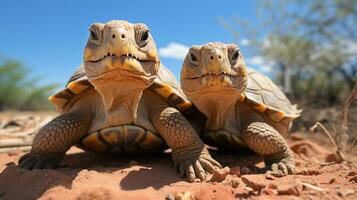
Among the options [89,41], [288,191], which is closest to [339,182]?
[288,191]

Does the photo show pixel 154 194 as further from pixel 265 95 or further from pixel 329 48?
pixel 329 48

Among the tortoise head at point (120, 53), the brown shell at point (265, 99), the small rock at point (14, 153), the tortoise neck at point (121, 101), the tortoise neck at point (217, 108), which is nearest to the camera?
the tortoise head at point (120, 53)

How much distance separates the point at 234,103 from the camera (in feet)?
11.3

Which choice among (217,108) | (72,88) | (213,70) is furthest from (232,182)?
(72,88)

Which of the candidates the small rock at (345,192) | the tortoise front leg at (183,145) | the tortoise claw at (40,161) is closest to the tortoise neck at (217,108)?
the tortoise front leg at (183,145)

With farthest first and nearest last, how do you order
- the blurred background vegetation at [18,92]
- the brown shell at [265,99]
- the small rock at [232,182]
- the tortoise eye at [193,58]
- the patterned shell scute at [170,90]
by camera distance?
1. the blurred background vegetation at [18,92]
2. the brown shell at [265,99]
3. the patterned shell scute at [170,90]
4. the tortoise eye at [193,58]
5. the small rock at [232,182]

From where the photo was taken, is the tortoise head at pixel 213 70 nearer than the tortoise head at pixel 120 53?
No

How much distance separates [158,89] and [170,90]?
11 cm

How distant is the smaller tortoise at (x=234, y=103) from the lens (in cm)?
289

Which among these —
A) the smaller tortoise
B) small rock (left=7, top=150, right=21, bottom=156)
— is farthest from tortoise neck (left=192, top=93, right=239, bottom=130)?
small rock (left=7, top=150, right=21, bottom=156)

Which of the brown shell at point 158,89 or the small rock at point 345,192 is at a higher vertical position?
the brown shell at point 158,89

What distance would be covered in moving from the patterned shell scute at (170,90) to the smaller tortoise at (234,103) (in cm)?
22

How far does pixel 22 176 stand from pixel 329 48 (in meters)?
14.6

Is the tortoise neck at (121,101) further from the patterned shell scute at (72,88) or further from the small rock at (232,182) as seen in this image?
the small rock at (232,182)
